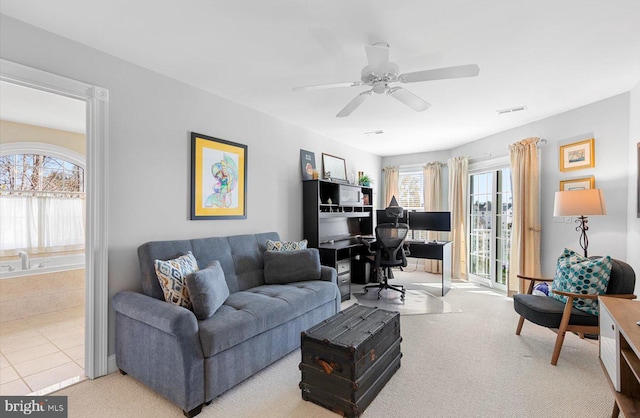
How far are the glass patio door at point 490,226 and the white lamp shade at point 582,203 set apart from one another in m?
1.55

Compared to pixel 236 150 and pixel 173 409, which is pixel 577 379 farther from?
pixel 236 150

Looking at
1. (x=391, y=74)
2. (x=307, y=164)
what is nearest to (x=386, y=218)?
(x=307, y=164)

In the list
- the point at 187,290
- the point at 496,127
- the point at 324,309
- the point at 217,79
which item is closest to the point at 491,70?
the point at 496,127

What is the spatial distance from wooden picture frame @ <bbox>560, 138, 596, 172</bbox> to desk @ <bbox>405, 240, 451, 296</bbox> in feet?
6.09

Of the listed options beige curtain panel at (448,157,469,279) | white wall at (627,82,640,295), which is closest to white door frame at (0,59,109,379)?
white wall at (627,82,640,295)

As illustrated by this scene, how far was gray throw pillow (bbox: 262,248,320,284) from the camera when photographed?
10.6ft

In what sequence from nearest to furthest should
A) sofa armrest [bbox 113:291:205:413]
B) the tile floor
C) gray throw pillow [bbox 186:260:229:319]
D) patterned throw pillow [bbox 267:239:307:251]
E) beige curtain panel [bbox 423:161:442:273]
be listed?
sofa armrest [bbox 113:291:205:413] < gray throw pillow [bbox 186:260:229:319] < the tile floor < patterned throw pillow [bbox 267:239:307:251] < beige curtain panel [bbox 423:161:442:273]

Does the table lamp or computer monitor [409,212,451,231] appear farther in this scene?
computer monitor [409,212,451,231]

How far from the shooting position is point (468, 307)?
399 centimetres

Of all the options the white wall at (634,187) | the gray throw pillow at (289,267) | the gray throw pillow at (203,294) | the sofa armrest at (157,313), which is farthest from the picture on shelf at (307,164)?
the white wall at (634,187)

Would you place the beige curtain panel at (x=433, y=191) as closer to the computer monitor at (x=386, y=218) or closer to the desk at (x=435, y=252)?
the computer monitor at (x=386, y=218)

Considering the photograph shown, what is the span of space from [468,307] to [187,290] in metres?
3.48

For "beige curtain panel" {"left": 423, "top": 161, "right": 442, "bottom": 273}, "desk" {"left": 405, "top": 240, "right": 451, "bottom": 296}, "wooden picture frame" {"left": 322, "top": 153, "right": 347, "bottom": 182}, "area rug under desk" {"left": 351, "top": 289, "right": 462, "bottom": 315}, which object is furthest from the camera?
"beige curtain panel" {"left": 423, "top": 161, "right": 442, "bottom": 273}

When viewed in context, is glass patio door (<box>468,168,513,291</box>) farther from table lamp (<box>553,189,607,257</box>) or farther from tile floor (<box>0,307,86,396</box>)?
tile floor (<box>0,307,86,396</box>)
